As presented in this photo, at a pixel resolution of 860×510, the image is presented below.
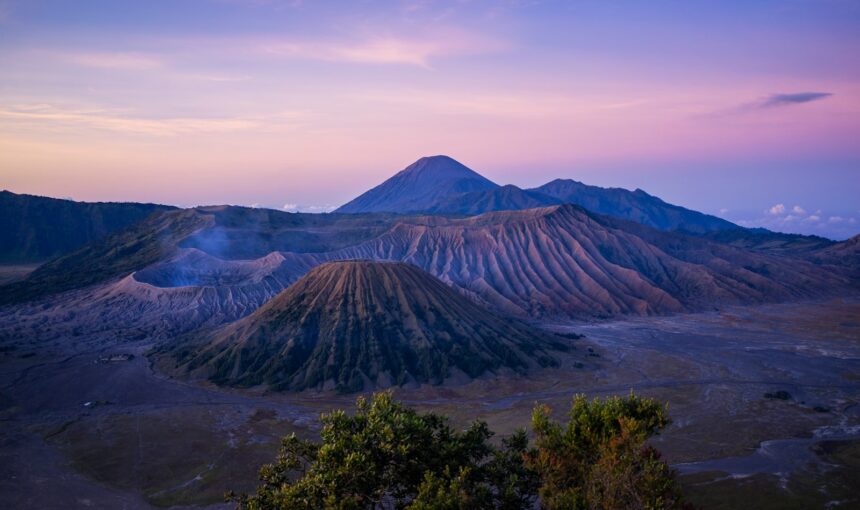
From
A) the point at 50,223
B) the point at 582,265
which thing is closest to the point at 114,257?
the point at 50,223

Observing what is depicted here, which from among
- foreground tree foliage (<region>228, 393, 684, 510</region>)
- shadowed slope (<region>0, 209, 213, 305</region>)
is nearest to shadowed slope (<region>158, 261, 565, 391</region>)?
foreground tree foliage (<region>228, 393, 684, 510</region>)

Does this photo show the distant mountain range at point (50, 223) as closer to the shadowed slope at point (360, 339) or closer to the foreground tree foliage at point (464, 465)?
the shadowed slope at point (360, 339)

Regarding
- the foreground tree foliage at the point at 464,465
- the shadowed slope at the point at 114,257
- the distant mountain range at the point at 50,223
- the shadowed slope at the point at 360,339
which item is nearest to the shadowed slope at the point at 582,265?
the shadowed slope at the point at 360,339

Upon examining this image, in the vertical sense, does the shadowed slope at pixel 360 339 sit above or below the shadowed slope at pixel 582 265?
below

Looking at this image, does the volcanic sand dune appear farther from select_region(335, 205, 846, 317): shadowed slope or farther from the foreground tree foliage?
the foreground tree foliage

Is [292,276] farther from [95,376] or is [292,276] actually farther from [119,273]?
[95,376]

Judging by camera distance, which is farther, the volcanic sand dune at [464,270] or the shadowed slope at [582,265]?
the shadowed slope at [582,265]
